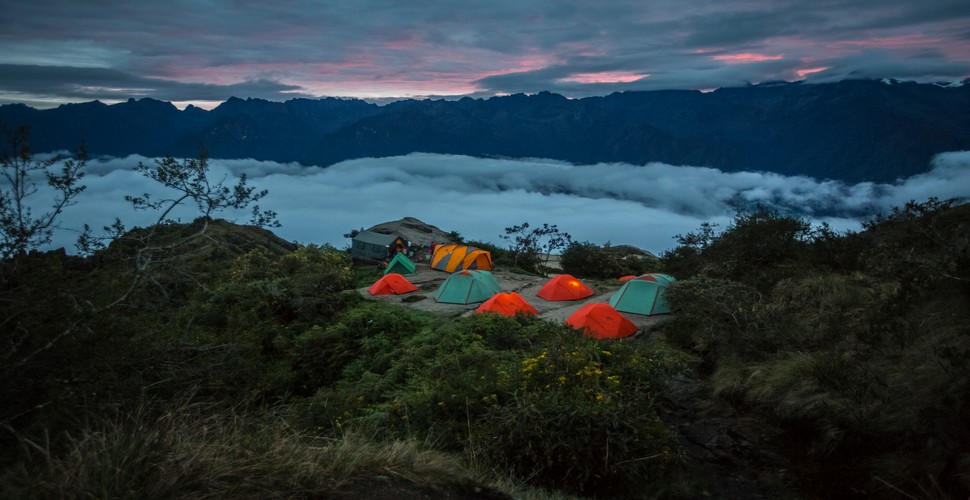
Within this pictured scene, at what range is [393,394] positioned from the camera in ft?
29.4

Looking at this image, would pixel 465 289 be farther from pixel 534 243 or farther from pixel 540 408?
pixel 540 408

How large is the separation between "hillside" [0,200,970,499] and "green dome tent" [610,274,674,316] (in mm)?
3070

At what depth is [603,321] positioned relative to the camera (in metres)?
14.5

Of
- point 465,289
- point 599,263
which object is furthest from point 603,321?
point 599,263

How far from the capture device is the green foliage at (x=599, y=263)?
96.5ft

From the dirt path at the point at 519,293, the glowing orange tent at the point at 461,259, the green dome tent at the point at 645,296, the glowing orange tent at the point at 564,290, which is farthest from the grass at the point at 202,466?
the glowing orange tent at the point at 461,259

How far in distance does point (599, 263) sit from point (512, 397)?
23.8 metres

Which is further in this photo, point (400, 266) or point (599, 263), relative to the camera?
point (599, 263)

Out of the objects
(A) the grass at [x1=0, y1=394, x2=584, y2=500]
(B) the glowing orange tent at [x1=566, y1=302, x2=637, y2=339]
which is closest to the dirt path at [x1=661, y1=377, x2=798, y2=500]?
(A) the grass at [x1=0, y1=394, x2=584, y2=500]

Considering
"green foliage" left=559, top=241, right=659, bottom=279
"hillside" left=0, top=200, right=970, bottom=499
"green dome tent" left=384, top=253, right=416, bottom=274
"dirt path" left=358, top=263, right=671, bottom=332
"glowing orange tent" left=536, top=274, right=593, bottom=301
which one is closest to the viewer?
"hillside" left=0, top=200, right=970, bottom=499

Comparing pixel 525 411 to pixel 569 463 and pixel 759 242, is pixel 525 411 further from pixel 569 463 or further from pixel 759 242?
pixel 759 242

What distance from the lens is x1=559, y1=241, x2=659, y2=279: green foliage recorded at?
96.5 feet

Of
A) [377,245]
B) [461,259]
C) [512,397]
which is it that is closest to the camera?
[512,397]

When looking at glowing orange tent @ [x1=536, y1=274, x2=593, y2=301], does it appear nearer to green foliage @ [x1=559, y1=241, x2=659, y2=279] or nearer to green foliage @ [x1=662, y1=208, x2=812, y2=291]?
green foliage @ [x1=662, y1=208, x2=812, y2=291]
